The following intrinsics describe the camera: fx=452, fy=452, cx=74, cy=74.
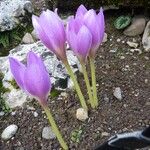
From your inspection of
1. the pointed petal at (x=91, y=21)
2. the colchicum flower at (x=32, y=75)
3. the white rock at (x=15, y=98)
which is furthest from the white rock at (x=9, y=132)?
the pointed petal at (x=91, y=21)

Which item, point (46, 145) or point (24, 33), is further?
point (24, 33)

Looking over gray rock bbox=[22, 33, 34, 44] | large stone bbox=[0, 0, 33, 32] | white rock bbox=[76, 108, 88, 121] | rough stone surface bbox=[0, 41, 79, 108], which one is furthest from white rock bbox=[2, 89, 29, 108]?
large stone bbox=[0, 0, 33, 32]

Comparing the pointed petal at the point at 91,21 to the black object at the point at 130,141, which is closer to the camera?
the black object at the point at 130,141

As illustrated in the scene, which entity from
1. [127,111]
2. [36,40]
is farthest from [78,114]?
[36,40]

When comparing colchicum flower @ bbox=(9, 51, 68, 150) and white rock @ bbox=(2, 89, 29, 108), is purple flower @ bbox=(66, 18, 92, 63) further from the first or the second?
white rock @ bbox=(2, 89, 29, 108)

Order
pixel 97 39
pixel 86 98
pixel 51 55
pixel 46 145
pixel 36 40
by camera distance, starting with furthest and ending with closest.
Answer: pixel 36 40, pixel 51 55, pixel 86 98, pixel 46 145, pixel 97 39

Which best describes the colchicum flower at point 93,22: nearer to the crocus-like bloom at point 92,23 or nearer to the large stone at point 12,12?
the crocus-like bloom at point 92,23

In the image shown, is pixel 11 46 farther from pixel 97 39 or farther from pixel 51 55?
pixel 97 39
